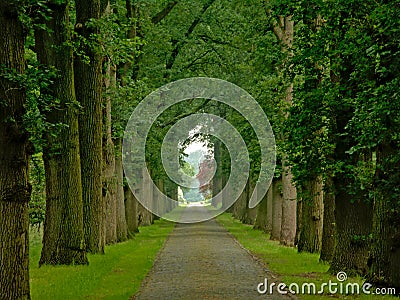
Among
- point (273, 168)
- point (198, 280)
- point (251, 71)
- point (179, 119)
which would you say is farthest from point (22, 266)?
point (179, 119)

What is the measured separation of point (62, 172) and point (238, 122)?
Answer: 19.4 meters

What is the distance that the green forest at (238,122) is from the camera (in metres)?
11.8

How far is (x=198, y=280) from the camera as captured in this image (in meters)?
16.6

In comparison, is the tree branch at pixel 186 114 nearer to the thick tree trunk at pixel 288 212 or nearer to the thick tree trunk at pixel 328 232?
the thick tree trunk at pixel 288 212

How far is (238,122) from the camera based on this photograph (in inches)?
1475

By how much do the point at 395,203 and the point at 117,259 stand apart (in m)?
11.1

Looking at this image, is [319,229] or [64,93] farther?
[319,229]

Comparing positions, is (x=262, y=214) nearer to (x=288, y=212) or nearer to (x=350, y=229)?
(x=288, y=212)

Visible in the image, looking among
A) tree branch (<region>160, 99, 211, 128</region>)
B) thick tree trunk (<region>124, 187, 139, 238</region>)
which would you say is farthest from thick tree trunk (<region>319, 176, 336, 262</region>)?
tree branch (<region>160, 99, 211, 128</region>)

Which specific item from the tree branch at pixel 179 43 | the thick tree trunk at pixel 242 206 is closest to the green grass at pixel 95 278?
the tree branch at pixel 179 43

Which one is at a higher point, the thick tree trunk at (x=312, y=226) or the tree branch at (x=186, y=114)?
the tree branch at (x=186, y=114)

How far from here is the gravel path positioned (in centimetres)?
1412

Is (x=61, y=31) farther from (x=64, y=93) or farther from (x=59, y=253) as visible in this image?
(x=59, y=253)

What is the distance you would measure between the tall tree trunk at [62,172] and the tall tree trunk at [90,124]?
1.83m
